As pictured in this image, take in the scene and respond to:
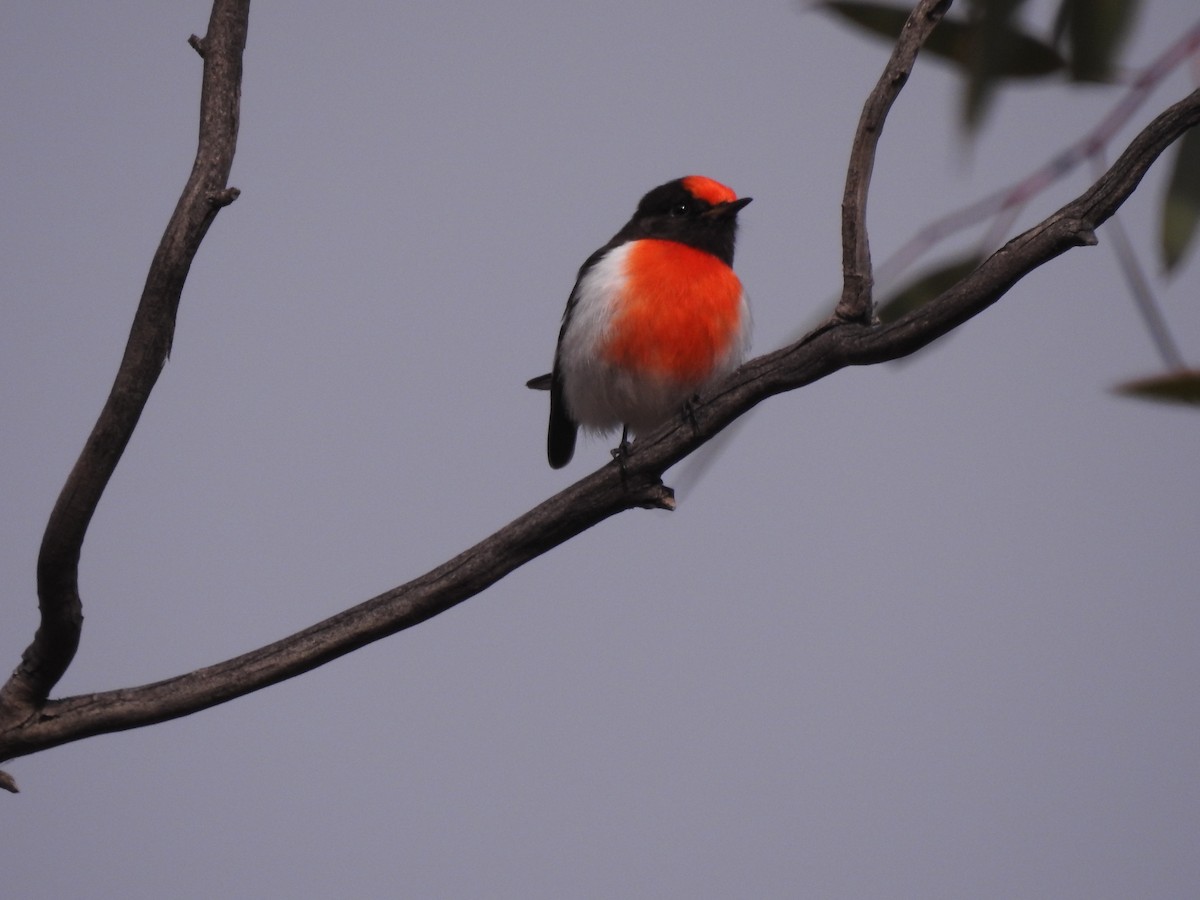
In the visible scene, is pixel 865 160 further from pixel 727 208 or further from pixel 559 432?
pixel 559 432

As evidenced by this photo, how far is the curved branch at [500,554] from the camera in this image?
2.62 m

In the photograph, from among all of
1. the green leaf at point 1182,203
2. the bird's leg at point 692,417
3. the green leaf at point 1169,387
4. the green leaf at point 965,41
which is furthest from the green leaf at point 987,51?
the green leaf at point 1169,387

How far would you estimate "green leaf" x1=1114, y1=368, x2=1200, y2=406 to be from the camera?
5.67 feet

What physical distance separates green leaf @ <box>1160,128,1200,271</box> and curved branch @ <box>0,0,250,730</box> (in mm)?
1967

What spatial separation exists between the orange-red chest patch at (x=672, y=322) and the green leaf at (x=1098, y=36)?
155 cm

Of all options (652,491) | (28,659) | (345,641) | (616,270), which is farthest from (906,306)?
(28,659)

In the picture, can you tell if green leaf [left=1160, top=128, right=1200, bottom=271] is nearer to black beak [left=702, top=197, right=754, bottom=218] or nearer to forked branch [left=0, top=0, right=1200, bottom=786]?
forked branch [left=0, top=0, right=1200, bottom=786]

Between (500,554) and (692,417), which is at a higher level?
(692,417)

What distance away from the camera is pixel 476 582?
2.83 m

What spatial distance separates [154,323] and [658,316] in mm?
1719

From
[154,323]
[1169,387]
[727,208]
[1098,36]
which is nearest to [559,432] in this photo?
[727,208]

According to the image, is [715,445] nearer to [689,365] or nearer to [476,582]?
[476,582]

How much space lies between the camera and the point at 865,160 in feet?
8.36

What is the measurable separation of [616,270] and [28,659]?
2.13m
